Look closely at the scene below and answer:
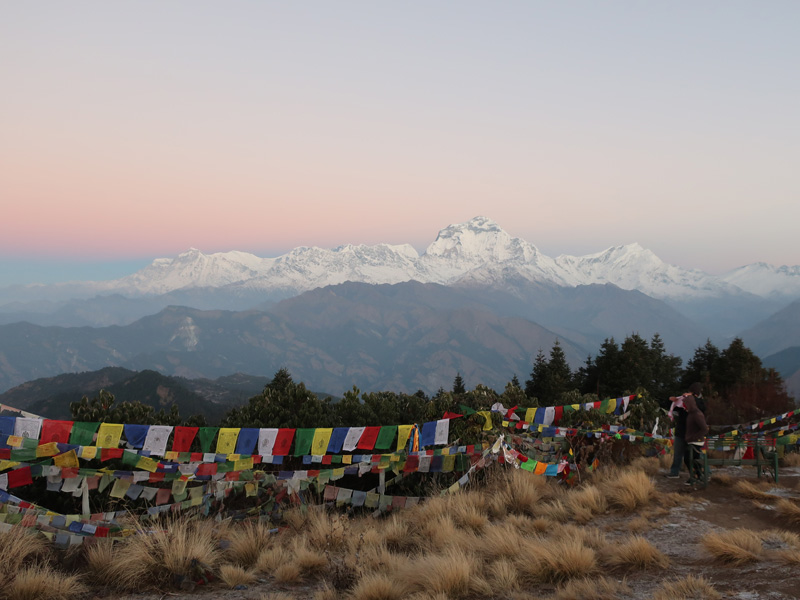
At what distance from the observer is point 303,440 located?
10.5 metres

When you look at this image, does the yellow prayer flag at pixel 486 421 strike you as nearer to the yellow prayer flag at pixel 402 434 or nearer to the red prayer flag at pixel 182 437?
the yellow prayer flag at pixel 402 434

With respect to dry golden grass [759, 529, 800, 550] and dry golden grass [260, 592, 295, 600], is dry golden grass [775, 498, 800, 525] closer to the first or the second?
dry golden grass [759, 529, 800, 550]

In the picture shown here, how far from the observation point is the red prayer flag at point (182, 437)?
10.2 meters

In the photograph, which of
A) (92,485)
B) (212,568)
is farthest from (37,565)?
(92,485)

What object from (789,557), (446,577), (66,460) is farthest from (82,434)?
(789,557)

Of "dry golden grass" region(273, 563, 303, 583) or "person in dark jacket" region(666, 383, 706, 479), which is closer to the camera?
"dry golden grass" region(273, 563, 303, 583)

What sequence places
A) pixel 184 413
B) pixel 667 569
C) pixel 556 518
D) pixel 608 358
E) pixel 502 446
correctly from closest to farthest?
pixel 667 569, pixel 556 518, pixel 502 446, pixel 608 358, pixel 184 413

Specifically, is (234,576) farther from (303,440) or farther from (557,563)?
(303,440)

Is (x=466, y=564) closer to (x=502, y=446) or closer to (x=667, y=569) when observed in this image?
(x=667, y=569)

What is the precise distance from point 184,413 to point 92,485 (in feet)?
568

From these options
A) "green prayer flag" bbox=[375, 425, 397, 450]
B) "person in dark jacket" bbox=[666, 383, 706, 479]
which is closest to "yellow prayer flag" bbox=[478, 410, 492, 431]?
"green prayer flag" bbox=[375, 425, 397, 450]

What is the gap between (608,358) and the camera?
60.4 metres

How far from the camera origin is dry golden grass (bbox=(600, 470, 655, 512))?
816 centimetres

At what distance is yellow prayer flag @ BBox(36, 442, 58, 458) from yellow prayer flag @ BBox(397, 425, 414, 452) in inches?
236
